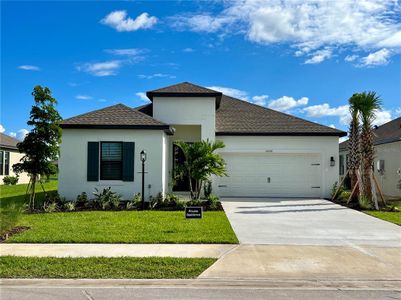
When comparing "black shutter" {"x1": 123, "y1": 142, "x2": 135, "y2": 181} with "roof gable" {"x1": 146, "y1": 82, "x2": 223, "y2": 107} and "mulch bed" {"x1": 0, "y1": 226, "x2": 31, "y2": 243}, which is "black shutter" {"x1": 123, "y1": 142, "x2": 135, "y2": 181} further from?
"mulch bed" {"x1": 0, "y1": 226, "x2": 31, "y2": 243}

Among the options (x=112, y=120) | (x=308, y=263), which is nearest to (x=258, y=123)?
(x=112, y=120)

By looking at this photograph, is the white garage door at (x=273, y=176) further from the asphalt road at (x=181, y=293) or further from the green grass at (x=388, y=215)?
the asphalt road at (x=181, y=293)

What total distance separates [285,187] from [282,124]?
331cm

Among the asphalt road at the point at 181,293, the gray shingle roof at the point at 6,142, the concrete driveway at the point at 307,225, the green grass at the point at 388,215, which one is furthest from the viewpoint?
the gray shingle roof at the point at 6,142

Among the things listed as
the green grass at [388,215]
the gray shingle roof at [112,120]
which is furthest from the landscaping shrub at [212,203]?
the green grass at [388,215]

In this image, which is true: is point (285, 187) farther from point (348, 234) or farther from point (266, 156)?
point (348, 234)

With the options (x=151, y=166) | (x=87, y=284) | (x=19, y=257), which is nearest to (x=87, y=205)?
(x=151, y=166)

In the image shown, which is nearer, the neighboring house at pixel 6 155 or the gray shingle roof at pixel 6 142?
the gray shingle roof at pixel 6 142

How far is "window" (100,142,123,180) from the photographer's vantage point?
53.2 feet

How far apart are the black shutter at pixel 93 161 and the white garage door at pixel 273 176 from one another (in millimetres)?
6585

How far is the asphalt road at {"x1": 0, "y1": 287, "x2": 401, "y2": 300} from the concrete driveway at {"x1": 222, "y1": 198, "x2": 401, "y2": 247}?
319 cm

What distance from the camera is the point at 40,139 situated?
1402cm

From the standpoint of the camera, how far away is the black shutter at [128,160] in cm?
1600

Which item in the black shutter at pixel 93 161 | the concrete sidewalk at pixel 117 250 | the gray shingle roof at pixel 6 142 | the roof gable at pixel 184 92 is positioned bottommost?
the concrete sidewalk at pixel 117 250
